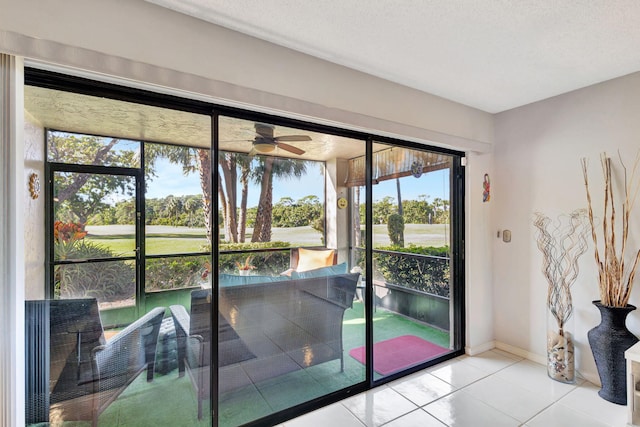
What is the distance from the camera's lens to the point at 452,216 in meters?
3.20

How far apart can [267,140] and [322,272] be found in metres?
1.14

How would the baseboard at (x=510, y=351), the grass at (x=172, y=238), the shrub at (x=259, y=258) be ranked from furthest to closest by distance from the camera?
the baseboard at (x=510, y=351) < the shrub at (x=259, y=258) < the grass at (x=172, y=238)

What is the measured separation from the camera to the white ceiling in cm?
159

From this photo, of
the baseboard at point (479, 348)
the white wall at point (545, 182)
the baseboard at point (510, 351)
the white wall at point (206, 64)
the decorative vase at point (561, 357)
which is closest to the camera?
the white wall at point (206, 64)

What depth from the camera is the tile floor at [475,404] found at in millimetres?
2078

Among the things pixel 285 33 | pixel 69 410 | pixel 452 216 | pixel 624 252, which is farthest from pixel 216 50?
pixel 624 252

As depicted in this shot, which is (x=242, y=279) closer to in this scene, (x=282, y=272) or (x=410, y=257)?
(x=282, y=272)

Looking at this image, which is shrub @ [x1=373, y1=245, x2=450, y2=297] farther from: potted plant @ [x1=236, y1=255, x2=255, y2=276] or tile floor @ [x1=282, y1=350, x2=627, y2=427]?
potted plant @ [x1=236, y1=255, x2=255, y2=276]

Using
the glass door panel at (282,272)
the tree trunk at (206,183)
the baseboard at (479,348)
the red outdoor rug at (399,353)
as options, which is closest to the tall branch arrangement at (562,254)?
the baseboard at (479,348)

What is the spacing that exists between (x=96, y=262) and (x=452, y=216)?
10.4 feet

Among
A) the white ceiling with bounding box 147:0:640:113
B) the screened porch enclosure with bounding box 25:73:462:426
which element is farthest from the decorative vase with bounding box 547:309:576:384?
the white ceiling with bounding box 147:0:640:113

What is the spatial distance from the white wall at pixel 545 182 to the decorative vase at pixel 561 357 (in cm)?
15

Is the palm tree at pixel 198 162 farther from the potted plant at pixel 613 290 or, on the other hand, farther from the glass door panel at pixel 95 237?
the potted plant at pixel 613 290

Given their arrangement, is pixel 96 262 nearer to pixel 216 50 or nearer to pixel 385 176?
pixel 216 50
